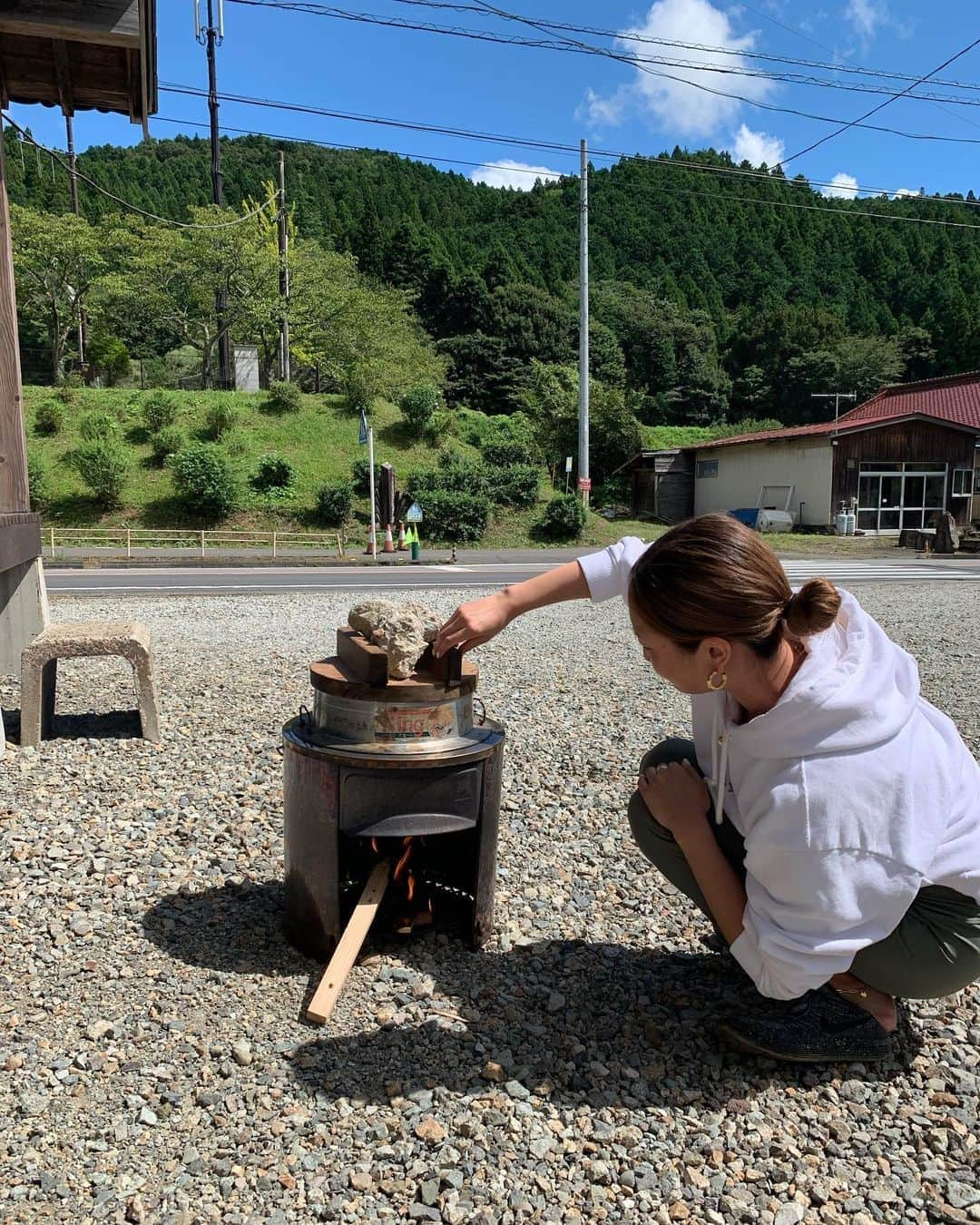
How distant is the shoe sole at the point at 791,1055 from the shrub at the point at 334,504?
23.3 meters

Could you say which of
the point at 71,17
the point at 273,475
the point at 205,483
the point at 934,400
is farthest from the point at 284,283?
the point at 71,17

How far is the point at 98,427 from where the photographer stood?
87.4ft

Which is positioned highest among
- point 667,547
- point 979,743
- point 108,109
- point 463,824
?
point 108,109

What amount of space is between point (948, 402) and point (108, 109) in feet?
126

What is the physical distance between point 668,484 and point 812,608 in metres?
33.9

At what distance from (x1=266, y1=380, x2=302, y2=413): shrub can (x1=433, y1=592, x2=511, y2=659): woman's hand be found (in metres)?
29.4

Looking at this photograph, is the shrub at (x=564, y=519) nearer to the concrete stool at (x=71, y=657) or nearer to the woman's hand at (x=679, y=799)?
the concrete stool at (x=71, y=657)

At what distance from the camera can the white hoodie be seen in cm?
162

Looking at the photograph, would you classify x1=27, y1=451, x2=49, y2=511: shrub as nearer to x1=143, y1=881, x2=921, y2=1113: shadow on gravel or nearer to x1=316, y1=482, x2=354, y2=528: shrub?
x1=316, y1=482, x2=354, y2=528: shrub

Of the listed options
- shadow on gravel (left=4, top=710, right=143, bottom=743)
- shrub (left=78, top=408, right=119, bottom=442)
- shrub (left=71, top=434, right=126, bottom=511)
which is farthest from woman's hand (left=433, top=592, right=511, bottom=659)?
shrub (left=78, top=408, right=119, bottom=442)

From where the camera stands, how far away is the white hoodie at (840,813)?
1.62m

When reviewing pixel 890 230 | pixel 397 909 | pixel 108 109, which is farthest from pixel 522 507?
pixel 890 230

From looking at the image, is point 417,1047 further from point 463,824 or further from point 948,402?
point 948,402

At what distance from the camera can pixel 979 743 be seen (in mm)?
4773
